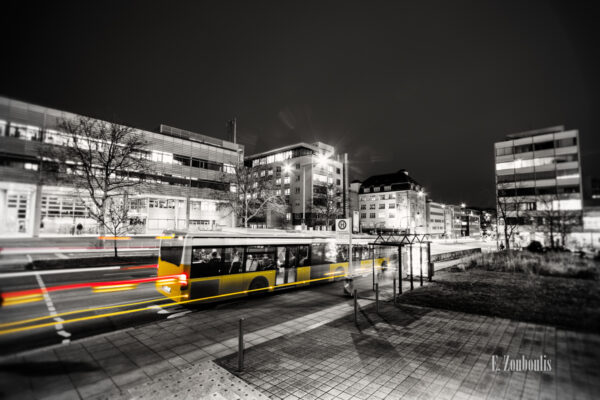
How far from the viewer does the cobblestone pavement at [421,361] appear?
3709mm

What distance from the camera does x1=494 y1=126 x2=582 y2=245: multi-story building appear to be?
3.59m

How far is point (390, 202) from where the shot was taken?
329 ft

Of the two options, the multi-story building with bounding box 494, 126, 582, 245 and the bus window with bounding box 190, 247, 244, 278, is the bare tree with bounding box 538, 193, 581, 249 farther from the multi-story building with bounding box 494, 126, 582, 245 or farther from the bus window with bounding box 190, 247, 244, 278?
the bus window with bounding box 190, 247, 244, 278

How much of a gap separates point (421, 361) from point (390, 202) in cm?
9952

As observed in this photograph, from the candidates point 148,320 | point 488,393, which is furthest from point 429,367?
point 148,320

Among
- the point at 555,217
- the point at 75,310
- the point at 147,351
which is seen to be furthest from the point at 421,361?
the point at 75,310

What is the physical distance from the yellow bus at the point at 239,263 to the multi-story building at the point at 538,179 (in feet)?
26.6

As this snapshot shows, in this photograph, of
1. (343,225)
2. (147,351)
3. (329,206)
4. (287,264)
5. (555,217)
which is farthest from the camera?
(329,206)

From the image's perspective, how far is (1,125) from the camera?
7.48ft

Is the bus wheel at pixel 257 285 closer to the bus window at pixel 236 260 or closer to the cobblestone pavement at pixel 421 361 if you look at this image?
the bus window at pixel 236 260

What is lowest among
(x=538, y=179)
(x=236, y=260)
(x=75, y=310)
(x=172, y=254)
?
(x=75, y=310)

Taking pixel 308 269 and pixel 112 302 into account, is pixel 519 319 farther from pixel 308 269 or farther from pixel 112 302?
pixel 112 302

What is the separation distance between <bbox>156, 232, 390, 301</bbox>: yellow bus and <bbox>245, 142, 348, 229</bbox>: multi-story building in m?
50.4

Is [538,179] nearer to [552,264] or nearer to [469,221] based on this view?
[552,264]
